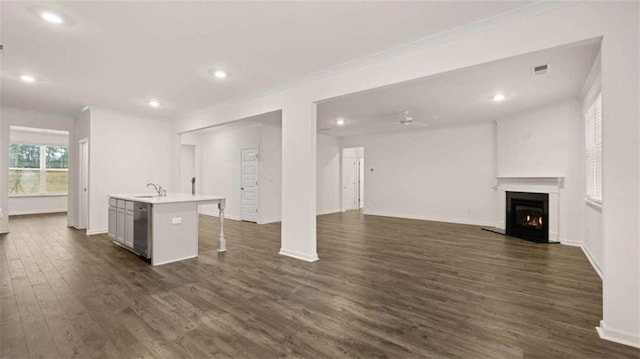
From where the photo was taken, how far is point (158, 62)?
372 cm

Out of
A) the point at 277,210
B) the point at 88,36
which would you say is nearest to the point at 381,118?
the point at 277,210

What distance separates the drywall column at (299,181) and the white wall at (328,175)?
195 inches

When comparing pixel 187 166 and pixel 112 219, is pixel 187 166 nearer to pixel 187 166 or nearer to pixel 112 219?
pixel 187 166

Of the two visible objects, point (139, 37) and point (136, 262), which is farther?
point (136, 262)

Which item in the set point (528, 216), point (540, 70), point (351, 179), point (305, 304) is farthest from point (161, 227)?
point (351, 179)

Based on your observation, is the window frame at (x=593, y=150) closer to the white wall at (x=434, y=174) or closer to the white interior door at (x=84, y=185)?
the white wall at (x=434, y=174)

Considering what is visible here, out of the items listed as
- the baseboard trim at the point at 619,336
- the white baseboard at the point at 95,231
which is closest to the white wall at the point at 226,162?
the white baseboard at the point at 95,231

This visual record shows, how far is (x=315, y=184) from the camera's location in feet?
13.8

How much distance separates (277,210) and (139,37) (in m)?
5.64

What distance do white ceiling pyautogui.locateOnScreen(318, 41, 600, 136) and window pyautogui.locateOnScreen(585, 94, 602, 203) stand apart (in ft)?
1.54

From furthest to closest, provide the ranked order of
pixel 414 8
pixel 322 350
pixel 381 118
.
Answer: pixel 381 118 → pixel 414 8 → pixel 322 350

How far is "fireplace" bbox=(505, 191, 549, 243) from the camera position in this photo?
5625 mm

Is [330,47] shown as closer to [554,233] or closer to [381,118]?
[381,118]

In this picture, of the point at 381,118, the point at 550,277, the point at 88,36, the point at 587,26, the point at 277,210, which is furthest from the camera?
the point at 277,210
